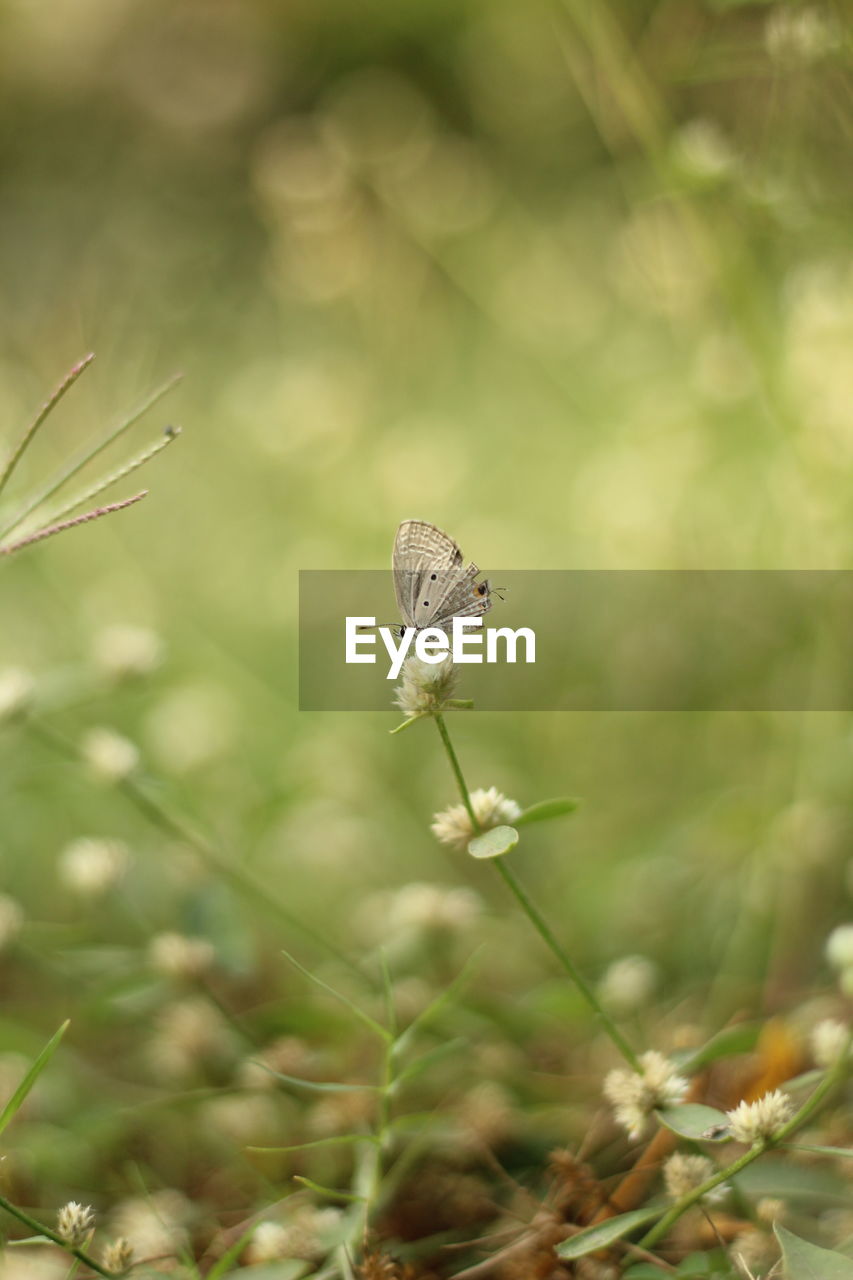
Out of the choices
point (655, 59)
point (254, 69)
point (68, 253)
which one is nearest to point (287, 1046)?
point (655, 59)

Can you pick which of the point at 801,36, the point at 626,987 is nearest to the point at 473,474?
the point at 801,36

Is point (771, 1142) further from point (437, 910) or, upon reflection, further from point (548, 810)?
point (437, 910)

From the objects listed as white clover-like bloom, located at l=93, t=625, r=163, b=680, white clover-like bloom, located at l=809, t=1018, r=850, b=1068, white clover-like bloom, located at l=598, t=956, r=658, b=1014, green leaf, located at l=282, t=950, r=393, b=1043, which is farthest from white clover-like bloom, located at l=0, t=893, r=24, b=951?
white clover-like bloom, located at l=809, t=1018, r=850, b=1068

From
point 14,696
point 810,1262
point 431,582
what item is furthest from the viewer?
point 14,696

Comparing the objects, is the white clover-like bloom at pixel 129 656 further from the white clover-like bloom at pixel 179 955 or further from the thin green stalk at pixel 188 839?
the white clover-like bloom at pixel 179 955

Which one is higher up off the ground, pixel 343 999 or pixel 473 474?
pixel 473 474

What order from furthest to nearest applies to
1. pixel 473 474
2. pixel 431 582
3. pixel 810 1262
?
1. pixel 473 474
2. pixel 431 582
3. pixel 810 1262
